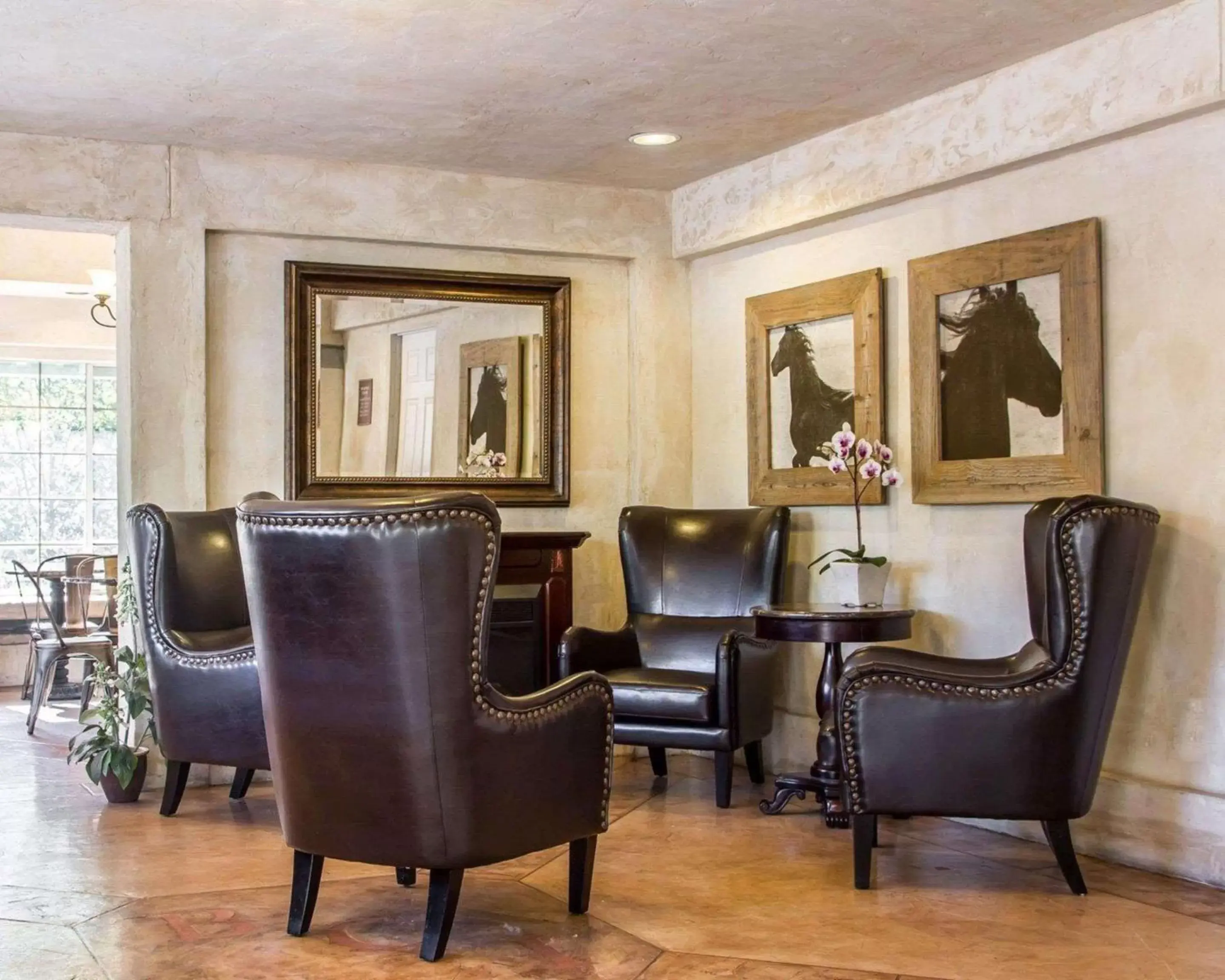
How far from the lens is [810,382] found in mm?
5430

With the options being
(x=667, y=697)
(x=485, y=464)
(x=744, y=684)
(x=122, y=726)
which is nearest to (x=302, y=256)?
(x=485, y=464)

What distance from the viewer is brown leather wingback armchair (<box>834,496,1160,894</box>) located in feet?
11.7

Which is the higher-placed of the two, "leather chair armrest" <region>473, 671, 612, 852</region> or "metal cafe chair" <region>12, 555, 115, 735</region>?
"leather chair armrest" <region>473, 671, 612, 852</region>

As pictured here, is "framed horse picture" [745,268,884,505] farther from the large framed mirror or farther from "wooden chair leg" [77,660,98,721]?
"wooden chair leg" [77,660,98,721]

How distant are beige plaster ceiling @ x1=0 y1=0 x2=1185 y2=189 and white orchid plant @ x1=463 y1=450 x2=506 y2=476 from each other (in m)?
1.27

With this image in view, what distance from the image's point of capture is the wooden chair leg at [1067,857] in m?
3.67

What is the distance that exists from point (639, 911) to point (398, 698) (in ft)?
3.34

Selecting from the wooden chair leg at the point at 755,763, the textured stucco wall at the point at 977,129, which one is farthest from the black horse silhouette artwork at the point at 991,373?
the wooden chair leg at the point at 755,763

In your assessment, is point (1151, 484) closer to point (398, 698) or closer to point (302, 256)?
point (398, 698)

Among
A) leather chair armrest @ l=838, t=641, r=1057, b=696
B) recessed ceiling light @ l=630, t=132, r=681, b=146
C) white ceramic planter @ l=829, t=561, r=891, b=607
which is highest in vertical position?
recessed ceiling light @ l=630, t=132, r=681, b=146

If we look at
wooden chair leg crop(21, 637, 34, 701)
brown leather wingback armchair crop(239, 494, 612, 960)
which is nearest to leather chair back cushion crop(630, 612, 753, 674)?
brown leather wingback armchair crop(239, 494, 612, 960)

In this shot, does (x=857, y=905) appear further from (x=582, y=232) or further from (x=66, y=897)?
(x=582, y=232)

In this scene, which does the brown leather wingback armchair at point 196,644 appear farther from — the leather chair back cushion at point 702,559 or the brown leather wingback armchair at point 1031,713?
the brown leather wingback armchair at point 1031,713

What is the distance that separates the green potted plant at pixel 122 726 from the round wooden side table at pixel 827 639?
7.61 feet
